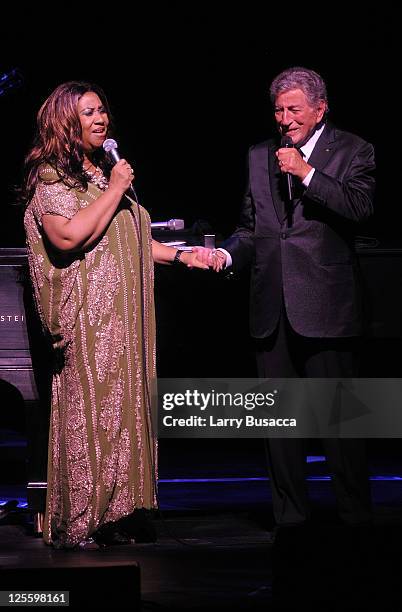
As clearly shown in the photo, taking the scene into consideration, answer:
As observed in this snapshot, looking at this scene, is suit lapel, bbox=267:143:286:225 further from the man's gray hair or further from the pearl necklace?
the pearl necklace

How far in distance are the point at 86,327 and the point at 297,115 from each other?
0.98 m

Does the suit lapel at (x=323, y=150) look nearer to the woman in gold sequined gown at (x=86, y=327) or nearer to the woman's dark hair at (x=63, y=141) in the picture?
the woman in gold sequined gown at (x=86, y=327)

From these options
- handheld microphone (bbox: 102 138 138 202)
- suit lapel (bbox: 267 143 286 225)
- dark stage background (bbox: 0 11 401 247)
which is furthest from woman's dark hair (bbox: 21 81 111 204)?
dark stage background (bbox: 0 11 401 247)

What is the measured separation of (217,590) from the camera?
284 centimetres


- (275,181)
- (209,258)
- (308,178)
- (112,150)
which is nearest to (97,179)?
(112,150)

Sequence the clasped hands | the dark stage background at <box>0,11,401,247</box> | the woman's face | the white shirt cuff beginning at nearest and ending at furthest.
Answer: the white shirt cuff, the woman's face, the clasped hands, the dark stage background at <box>0,11,401,247</box>

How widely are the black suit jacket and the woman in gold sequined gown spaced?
0.48 meters

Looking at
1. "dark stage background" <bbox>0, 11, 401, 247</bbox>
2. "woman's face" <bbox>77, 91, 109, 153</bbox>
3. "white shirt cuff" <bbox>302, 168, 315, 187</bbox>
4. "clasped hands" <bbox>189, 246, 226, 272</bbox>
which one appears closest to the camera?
"white shirt cuff" <bbox>302, 168, 315, 187</bbox>

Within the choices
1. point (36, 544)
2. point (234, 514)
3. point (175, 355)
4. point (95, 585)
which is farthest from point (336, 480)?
point (95, 585)

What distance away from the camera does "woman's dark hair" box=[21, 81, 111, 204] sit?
11.2 feet

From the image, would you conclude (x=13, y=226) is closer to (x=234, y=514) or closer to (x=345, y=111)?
(x=345, y=111)

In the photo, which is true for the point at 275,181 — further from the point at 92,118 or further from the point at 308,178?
the point at 92,118

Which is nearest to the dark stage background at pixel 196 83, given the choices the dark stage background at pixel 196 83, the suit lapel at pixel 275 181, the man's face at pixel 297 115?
the dark stage background at pixel 196 83

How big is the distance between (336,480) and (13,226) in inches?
100
